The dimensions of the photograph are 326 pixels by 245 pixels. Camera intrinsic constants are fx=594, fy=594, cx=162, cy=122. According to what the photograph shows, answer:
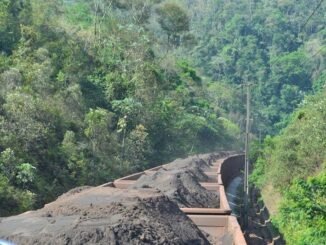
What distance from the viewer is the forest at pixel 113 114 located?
18.6m

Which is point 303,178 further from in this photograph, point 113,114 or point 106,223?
point 106,223

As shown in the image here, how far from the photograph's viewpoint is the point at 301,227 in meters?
15.3

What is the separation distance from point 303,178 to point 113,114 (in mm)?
12027

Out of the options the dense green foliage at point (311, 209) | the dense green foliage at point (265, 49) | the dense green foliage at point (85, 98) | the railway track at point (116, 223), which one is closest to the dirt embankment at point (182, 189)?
the dense green foliage at point (311, 209)

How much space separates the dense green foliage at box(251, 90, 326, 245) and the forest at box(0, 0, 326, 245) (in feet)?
0.15

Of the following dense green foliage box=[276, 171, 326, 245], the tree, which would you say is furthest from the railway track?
the tree

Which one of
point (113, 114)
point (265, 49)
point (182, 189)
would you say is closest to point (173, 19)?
point (113, 114)

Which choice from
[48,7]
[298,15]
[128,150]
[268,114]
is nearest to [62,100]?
[128,150]

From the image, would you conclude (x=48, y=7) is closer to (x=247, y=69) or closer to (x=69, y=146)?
(x=69, y=146)

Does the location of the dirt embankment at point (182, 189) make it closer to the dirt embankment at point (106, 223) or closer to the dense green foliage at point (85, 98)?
the dirt embankment at point (106, 223)

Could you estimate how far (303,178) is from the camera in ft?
77.0

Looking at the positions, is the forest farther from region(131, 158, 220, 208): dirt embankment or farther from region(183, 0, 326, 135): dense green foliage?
region(183, 0, 326, 135): dense green foliage

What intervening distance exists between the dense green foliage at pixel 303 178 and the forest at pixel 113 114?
0.04 m

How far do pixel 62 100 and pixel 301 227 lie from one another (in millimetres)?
15970
